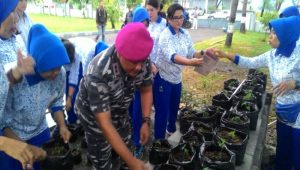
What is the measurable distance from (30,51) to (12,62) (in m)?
0.23

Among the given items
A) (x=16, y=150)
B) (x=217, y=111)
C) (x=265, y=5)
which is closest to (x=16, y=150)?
(x=16, y=150)

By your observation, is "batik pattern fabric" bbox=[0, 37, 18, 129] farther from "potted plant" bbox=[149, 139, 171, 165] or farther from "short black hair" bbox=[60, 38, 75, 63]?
"potted plant" bbox=[149, 139, 171, 165]

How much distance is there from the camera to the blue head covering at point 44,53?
208 cm

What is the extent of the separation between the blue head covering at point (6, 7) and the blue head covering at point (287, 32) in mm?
2506

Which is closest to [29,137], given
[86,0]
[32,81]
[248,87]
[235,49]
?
[32,81]

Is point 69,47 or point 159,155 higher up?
point 69,47

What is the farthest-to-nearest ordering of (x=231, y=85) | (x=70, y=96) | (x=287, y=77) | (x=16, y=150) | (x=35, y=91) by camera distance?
1. (x=231, y=85)
2. (x=70, y=96)
3. (x=287, y=77)
4. (x=35, y=91)
5. (x=16, y=150)

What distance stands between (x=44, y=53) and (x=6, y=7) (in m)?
0.38

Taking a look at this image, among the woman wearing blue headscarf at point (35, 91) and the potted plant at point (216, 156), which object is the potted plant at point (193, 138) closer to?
the potted plant at point (216, 156)

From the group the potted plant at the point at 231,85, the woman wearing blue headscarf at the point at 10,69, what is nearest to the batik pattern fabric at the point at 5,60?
the woman wearing blue headscarf at the point at 10,69

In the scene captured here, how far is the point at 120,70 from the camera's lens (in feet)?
6.60

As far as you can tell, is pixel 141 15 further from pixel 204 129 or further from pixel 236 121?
pixel 236 121

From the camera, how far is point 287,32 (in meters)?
2.99

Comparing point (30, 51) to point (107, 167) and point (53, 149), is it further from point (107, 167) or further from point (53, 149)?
point (53, 149)
